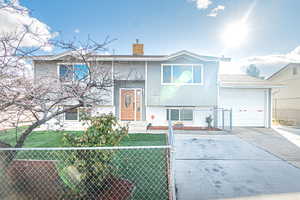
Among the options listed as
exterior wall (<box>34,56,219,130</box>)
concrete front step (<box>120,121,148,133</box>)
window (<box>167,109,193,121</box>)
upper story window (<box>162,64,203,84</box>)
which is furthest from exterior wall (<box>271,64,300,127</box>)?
concrete front step (<box>120,121,148,133</box>)

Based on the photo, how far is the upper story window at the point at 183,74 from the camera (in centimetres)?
1002

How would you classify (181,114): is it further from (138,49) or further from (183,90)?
(138,49)

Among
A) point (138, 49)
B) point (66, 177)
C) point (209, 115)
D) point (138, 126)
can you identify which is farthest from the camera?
point (138, 49)

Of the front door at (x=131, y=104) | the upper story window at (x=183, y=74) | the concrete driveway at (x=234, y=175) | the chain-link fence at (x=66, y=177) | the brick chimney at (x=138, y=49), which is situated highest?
the brick chimney at (x=138, y=49)

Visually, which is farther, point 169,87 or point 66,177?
point 169,87

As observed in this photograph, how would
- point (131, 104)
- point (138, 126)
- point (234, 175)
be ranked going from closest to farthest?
point (234, 175), point (138, 126), point (131, 104)

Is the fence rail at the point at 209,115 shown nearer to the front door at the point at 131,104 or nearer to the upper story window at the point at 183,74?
the upper story window at the point at 183,74

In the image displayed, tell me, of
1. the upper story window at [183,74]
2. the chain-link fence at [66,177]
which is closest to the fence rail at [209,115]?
the upper story window at [183,74]

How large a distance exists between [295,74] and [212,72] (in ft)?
33.8

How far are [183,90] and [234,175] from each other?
6.81m

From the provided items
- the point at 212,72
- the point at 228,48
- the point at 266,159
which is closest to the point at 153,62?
the point at 212,72

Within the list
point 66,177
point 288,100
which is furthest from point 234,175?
point 288,100

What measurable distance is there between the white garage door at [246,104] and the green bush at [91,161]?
994cm

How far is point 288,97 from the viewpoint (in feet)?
47.4
